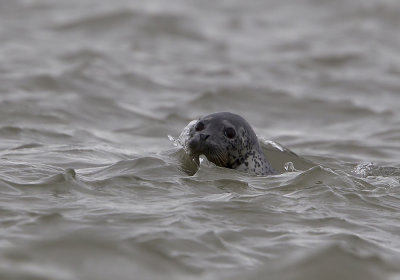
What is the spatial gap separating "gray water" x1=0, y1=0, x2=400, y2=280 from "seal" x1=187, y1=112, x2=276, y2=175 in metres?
0.21

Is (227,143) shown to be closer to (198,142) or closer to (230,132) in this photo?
(230,132)

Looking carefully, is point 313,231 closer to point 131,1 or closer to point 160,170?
point 160,170

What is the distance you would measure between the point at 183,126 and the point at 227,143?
149 inches

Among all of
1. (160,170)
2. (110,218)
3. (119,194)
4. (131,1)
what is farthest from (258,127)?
(131,1)

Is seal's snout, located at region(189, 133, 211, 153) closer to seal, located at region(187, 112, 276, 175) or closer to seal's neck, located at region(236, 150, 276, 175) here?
seal, located at region(187, 112, 276, 175)

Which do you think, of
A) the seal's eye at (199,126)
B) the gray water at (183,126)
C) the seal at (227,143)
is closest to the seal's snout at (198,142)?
the seal at (227,143)

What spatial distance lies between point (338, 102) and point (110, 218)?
8.10 m

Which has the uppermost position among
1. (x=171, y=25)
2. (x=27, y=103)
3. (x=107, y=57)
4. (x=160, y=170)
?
(x=171, y=25)

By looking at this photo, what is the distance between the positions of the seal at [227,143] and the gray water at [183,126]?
0.69 ft

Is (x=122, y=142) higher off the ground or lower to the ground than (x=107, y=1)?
lower

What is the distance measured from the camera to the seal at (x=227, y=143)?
23.8 ft

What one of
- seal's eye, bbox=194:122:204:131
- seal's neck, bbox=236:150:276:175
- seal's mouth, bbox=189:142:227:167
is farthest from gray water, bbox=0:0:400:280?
seal's eye, bbox=194:122:204:131

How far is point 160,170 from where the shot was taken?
7508mm

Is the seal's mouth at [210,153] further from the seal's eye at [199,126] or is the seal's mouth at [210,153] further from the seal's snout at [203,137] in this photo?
the seal's eye at [199,126]
